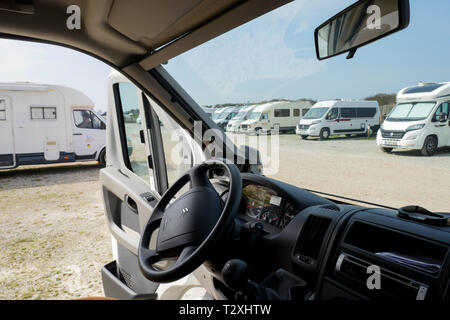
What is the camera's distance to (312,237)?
1268mm

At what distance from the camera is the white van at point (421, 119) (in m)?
1.64

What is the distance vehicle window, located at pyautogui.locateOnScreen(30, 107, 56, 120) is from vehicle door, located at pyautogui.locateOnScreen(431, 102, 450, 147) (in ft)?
29.5

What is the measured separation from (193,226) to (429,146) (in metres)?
1.54

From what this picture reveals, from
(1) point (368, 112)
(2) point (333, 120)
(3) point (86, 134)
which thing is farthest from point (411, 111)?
(3) point (86, 134)

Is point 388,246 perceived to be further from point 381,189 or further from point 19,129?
point 19,129

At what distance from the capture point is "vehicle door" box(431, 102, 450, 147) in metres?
1.55

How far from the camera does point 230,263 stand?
3.59 ft

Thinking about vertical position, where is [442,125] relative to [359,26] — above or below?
below

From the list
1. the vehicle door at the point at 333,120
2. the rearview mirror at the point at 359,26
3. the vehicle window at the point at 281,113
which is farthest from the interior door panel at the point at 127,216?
the vehicle door at the point at 333,120

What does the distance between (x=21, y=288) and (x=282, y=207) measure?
290 cm

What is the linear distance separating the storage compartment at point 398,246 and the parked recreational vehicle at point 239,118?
1235 mm

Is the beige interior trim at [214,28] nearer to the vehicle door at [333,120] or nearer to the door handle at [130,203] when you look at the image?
the door handle at [130,203]

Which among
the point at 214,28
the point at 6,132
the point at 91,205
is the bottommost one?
the point at 91,205

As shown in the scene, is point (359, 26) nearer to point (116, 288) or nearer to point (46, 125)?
point (116, 288)
